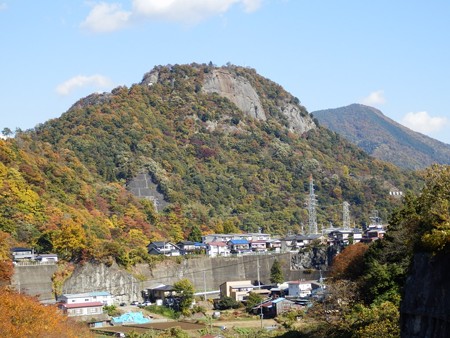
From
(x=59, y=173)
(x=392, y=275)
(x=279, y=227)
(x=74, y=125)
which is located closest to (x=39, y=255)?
(x=59, y=173)

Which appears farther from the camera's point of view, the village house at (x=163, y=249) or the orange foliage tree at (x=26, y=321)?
the village house at (x=163, y=249)

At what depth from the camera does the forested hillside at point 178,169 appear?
51.0 meters

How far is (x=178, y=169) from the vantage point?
7569 cm

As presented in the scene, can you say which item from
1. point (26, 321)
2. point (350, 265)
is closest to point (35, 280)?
point (26, 321)

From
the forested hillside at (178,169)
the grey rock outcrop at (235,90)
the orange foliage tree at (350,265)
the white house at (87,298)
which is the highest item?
the grey rock outcrop at (235,90)

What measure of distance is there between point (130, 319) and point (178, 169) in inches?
1441

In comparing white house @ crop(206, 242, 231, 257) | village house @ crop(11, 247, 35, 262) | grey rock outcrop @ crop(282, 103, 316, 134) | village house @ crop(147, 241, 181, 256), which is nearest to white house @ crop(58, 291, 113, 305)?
village house @ crop(11, 247, 35, 262)

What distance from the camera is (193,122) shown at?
292ft

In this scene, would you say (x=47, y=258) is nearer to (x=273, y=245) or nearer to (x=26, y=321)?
(x=26, y=321)

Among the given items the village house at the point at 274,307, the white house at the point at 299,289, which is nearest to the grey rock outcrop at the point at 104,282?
the village house at the point at 274,307

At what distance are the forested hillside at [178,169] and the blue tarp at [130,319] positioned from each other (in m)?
6.03

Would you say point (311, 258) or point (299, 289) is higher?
point (311, 258)

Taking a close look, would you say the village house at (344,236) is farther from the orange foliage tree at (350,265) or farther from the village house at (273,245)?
the orange foliage tree at (350,265)

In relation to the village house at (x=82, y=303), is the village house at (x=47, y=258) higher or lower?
higher
